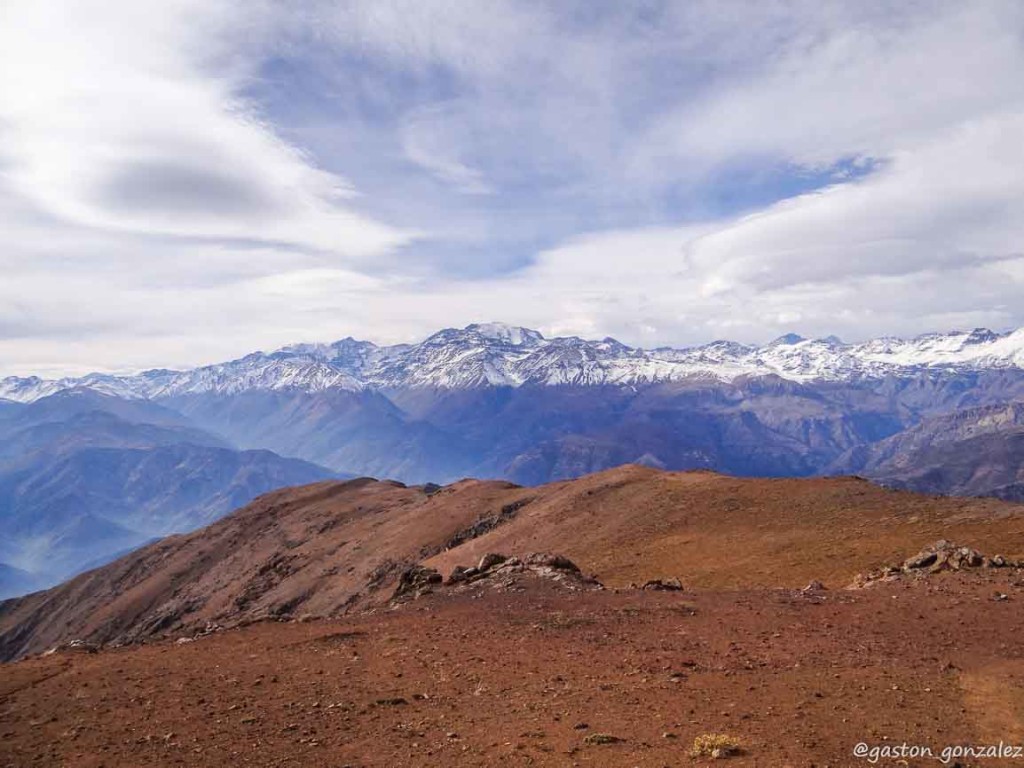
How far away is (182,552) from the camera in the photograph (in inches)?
4200

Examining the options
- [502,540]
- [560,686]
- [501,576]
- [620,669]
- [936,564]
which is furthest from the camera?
[502,540]

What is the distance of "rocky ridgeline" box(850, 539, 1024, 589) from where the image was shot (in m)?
26.3

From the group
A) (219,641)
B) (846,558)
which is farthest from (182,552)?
(846,558)

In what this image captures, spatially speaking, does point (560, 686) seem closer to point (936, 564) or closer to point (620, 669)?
point (620, 669)

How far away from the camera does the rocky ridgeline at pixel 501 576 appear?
29.6 metres

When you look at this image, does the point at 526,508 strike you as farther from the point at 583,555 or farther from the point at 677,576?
the point at 677,576

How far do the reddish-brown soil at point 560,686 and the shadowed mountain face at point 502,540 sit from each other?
7246 mm

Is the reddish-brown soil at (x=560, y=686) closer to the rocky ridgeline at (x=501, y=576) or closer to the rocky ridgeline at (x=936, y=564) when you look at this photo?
the rocky ridgeline at (x=936, y=564)

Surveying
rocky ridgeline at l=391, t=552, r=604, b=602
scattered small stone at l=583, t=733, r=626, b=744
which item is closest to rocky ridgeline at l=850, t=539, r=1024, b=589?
rocky ridgeline at l=391, t=552, r=604, b=602

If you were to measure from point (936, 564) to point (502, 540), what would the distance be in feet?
111

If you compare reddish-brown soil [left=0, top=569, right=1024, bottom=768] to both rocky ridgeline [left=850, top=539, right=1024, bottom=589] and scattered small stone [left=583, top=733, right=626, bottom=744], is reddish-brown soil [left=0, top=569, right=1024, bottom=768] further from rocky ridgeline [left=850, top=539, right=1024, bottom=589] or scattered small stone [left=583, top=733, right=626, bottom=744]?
rocky ridgeline [left=850, top=539, right=1024, bottom=589]

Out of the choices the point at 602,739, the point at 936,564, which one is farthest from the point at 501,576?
the point at 936,564

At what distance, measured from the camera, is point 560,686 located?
17812 mm

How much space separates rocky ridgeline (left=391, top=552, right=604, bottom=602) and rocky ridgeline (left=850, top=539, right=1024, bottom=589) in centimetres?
1145
